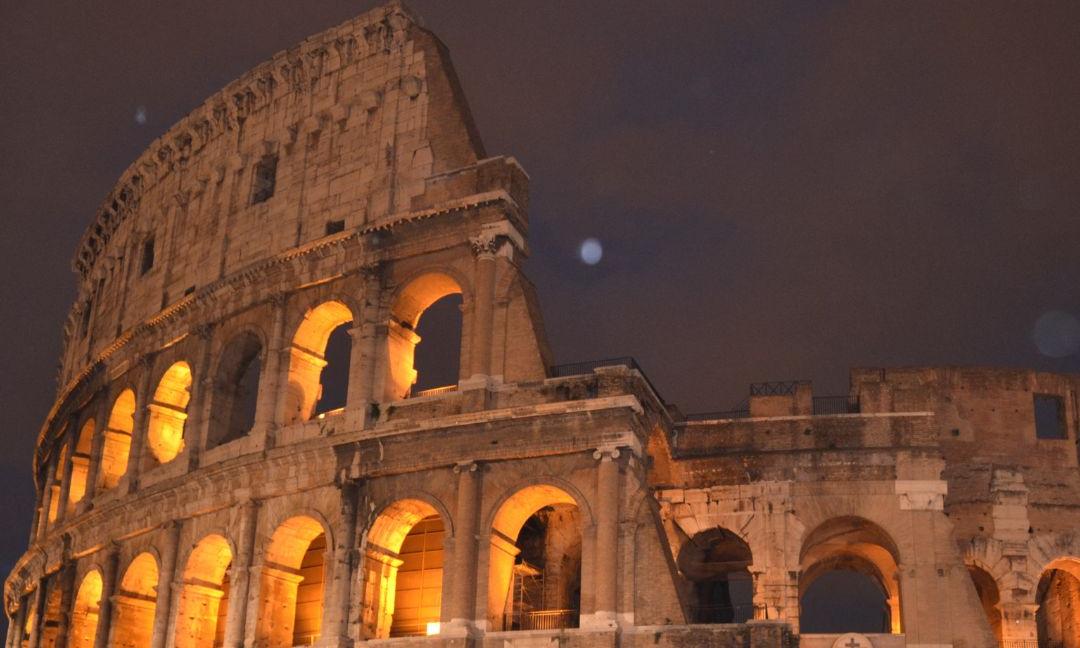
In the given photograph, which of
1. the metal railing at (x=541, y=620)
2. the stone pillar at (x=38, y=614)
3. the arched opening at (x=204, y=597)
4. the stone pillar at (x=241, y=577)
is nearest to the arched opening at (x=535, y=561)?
the metal railing at (x=541, y=620)

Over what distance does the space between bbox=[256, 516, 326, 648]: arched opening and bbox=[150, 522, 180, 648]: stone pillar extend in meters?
2.51

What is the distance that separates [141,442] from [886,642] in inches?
612

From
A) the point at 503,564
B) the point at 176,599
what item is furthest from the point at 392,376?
the point at 176,599

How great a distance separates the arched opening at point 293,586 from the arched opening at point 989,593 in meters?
12.5

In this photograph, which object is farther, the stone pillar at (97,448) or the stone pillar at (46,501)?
the stone pillar at (46,501)

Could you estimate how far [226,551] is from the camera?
25922 mm

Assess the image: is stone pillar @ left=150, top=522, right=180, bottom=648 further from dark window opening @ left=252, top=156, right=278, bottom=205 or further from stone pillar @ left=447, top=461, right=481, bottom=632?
dark window opening @ left=252, top=156, right=278, bottom=205

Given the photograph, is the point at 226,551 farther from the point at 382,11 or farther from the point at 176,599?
the point at 382,11

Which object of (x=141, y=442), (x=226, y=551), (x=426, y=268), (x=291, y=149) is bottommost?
(x=226, y=551)

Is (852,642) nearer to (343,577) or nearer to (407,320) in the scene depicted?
(343,577)

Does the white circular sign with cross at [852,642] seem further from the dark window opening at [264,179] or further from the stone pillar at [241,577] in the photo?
the dark window opening at [264,179]

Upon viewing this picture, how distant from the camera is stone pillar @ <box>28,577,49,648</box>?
2978cm

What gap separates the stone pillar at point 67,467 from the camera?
3186cm

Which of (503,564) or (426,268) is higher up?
(426,268)
